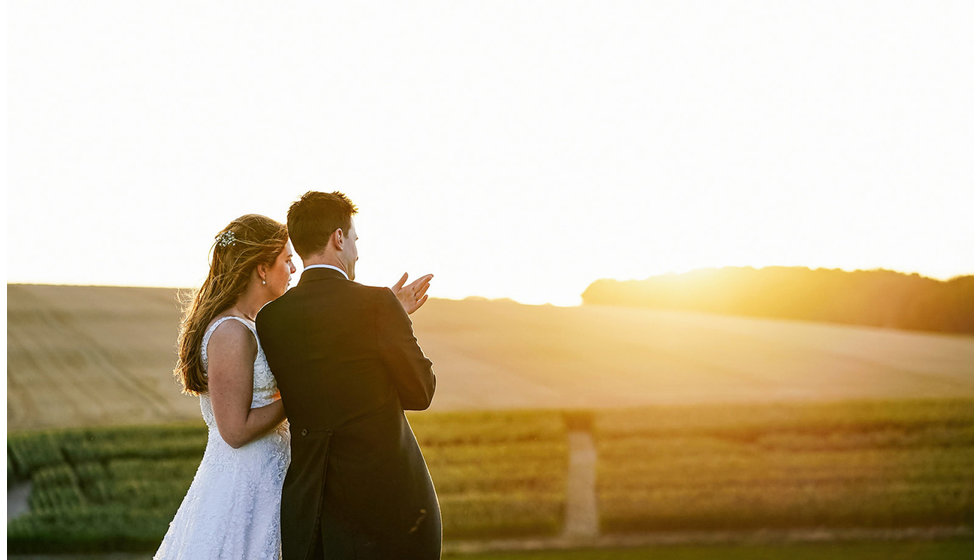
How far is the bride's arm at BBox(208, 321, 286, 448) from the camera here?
310cm

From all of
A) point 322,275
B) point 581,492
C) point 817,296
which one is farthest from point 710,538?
point 817,296

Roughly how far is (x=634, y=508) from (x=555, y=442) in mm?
2057

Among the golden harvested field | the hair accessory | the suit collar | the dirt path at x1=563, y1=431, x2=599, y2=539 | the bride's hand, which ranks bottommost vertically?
the dirt path at x1=563, y1=431, x2=599, y2=539

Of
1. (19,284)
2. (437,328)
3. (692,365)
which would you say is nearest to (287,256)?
(692,365)

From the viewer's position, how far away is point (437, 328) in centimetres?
2206

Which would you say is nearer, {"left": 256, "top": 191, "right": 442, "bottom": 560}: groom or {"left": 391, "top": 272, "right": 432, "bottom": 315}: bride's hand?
{"left": 256, "top": 191, "right": 442, "bottom": 560}: groom

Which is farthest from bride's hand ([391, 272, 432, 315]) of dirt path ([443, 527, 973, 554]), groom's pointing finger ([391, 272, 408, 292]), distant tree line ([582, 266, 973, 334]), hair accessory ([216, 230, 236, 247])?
distant tree line ([582, 266, 973, 334])

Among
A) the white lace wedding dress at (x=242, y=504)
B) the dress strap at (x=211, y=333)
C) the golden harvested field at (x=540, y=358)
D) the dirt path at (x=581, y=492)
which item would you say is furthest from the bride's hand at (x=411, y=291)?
the golden harvested field at (x=540, y=358)

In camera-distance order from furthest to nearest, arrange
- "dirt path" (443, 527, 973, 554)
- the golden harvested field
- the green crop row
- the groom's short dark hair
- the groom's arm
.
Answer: the golden harvested field → "dirt path" (443, 527, 973, 554) → the green crop row → the groom's short dark hair → the groom's arm

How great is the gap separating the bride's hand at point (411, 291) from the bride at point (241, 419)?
48 cm

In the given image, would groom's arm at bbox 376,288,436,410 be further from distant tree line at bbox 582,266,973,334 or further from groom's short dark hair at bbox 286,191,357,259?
distant tree line at bbox 582,266,973,334

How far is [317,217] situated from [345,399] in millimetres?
542

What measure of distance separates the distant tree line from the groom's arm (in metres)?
21.3

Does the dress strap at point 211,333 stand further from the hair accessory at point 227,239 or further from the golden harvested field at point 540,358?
the golden harvested field at point 540,358
